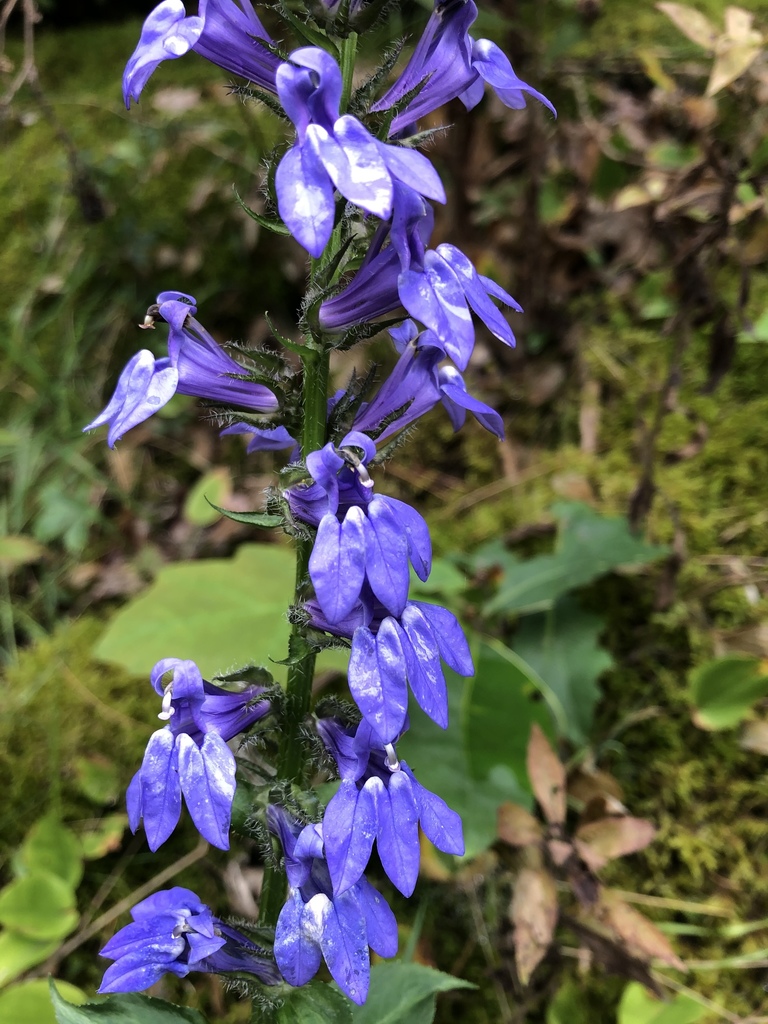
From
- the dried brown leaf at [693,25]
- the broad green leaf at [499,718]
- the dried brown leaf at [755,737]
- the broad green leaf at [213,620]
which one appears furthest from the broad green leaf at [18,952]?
the dried brown leaf at [693,25]

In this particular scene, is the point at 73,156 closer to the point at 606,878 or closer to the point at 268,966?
the point at 268,966

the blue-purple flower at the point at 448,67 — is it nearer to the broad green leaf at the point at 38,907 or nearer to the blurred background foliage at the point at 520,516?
the blurred background foliage at the point at 520,516

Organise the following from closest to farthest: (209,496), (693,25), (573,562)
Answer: (693,25) → (573,562) → (209,496)

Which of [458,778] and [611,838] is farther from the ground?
[611,838]

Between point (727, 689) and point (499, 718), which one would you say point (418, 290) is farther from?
point (727, 689)

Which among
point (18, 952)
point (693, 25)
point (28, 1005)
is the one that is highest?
point (693, 25)

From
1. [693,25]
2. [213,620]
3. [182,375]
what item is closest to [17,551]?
[213,620]
